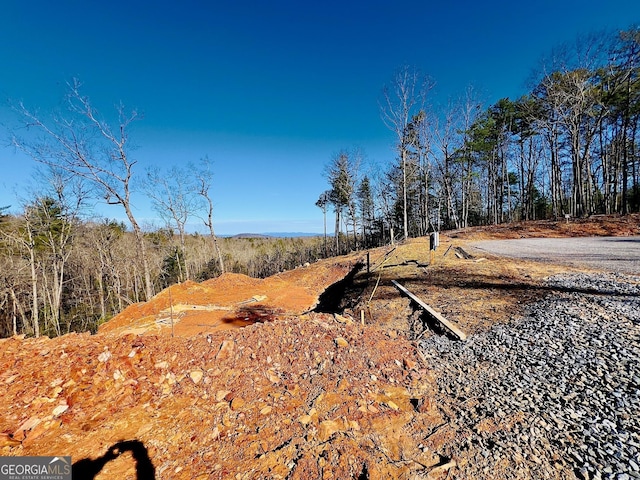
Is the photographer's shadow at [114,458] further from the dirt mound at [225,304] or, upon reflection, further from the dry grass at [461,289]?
the dry grass at [461,289]

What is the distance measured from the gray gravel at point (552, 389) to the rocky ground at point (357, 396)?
2cm

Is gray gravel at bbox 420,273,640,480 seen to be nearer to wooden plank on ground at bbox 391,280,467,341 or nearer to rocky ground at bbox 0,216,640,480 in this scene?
rocky ground at bbox 0,216,640,480

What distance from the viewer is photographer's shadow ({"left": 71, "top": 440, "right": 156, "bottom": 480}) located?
2188 millimetres

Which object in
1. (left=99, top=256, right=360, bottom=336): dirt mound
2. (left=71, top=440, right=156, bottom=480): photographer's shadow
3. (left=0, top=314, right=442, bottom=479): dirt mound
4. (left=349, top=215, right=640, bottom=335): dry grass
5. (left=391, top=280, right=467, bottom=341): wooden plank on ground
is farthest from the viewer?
(left=99, top=256, right=360, bottom=336): dirt mound

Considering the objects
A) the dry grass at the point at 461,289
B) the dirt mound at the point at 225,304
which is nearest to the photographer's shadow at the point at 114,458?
the dirt mound at the point at 225,304

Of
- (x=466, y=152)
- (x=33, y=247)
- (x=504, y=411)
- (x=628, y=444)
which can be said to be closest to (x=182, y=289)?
(x=33, y=247)

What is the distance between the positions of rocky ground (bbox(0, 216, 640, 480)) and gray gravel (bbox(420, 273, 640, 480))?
0.05ft

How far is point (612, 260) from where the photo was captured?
7.28 meters

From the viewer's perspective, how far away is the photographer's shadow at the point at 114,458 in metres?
2.19

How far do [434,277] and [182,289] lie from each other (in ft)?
35.6

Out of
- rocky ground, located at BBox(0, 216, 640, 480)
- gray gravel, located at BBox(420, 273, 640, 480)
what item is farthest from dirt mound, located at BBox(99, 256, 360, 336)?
gray gravel, located at BBox(420, 273, 640, 480)

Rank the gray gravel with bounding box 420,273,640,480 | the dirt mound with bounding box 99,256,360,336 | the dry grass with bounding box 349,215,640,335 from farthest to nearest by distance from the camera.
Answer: the dirt mound with bounding box 99,256,360,336 → the dry grass with bounding box 349,215,640,335 → the gray gravel with bounding box 420,273,640,480

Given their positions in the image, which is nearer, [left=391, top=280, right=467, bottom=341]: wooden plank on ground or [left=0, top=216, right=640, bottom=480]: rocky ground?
[left=0, top=216, right=640, bottom=480]: rocky ground

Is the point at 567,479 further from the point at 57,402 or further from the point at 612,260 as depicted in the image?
the point at 612,260
